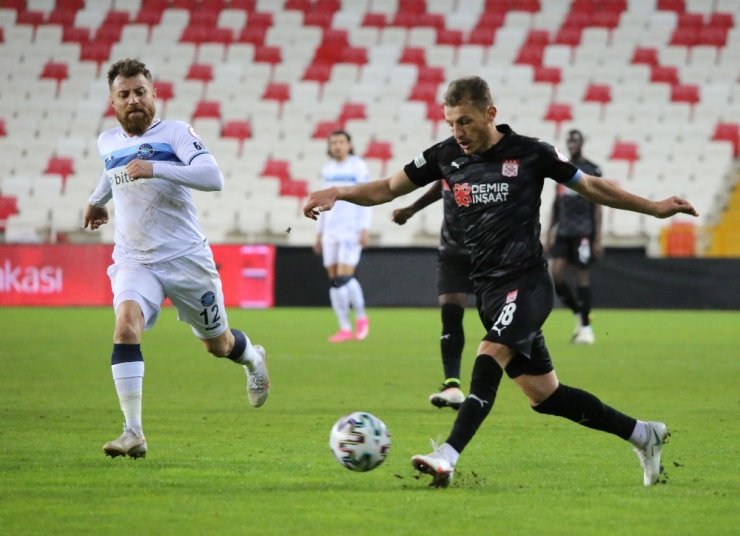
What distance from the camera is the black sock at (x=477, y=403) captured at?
244 inches

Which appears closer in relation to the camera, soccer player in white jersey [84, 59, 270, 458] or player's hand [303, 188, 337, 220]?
player's hand [303, 188, 337, 220]

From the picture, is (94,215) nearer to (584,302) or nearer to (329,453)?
(329,453)

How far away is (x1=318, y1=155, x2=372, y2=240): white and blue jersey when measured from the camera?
54.2ft

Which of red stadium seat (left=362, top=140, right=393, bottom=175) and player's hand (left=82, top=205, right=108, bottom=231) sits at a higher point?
red stadium seat (left=362, top=140, right=393, bottom=175)

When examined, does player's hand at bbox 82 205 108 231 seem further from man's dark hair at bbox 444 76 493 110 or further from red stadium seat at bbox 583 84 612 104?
red stadium seat at bbox 583 84 612 104

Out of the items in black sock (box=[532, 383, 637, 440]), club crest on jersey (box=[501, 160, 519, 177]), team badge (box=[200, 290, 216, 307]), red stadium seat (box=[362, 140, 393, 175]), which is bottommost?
black sock (box=[532, 383, 637, 440])

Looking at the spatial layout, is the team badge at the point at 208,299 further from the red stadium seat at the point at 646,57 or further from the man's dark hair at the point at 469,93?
the red stadium seat at the point at 646,57

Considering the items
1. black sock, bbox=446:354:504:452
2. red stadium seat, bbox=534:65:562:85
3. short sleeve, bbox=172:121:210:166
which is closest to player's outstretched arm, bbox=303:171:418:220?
black sock, bbox=446:354:504:452

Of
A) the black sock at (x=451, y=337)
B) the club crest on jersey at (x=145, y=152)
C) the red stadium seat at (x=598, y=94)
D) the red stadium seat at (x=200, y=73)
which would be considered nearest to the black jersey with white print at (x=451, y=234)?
the black sock at (x=451, y=337)

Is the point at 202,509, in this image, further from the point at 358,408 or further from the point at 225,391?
the point at 225,391

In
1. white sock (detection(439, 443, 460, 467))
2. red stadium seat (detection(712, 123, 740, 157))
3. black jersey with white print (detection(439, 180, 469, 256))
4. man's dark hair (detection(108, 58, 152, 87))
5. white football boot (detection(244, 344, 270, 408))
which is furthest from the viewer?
red stadium seat (detection(712, 123, 740, 157))

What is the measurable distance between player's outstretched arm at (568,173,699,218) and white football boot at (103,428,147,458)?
8.24 feet

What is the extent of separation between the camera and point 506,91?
29.9 m

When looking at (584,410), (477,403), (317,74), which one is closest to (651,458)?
(584,410)
